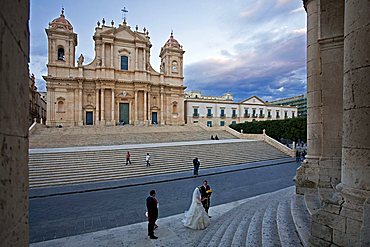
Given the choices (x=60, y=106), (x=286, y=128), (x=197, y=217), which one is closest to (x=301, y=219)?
(x=197, y=217)

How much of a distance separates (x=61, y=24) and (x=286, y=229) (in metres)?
40.1

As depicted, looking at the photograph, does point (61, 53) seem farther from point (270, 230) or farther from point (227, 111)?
point (270, 230)

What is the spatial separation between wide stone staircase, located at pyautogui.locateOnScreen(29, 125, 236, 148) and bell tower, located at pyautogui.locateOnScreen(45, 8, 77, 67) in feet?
38.5

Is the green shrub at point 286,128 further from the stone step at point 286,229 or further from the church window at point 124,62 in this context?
the stone step at point 286,229

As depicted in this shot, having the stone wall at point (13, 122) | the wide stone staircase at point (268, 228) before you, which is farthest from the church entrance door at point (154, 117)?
the stone wall at point (13, 122)

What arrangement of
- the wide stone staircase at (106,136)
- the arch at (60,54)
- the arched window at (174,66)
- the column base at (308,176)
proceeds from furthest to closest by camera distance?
1. the arched window at (174,66)
2. the arch at (60,54)
3. the wide stone staircase at (106,136)
4. the column base at (308,176)

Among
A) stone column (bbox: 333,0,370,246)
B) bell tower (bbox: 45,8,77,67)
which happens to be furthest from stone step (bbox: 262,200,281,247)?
bell tower (bbox: 45,8,77,67)

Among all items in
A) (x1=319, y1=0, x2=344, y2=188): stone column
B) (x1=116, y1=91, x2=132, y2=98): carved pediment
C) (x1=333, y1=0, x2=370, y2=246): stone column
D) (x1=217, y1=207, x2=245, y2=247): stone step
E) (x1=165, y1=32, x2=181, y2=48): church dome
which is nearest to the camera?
(x1=333, y1=0, x2=370, y2=246): stone column

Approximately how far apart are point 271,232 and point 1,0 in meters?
5.24

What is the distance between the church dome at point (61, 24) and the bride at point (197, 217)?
1475 inches

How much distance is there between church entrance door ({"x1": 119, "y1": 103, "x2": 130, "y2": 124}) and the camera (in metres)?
36.5

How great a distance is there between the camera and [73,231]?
6031mm

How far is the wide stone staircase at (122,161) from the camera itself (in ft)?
41.1

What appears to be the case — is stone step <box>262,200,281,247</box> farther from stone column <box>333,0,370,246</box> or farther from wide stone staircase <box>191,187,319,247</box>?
stone column <box>333,0,370,246</box>
